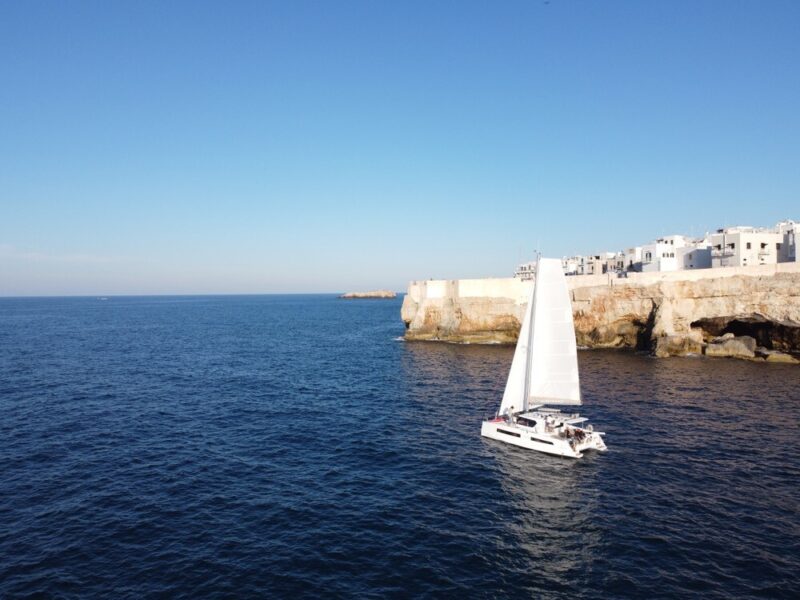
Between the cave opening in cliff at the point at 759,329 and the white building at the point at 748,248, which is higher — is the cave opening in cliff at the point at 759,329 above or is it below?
below

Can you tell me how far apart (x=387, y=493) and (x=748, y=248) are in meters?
78.5

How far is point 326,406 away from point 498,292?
44.5 metres

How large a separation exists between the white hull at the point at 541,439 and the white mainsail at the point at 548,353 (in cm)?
→ 206

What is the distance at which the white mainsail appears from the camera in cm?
3634

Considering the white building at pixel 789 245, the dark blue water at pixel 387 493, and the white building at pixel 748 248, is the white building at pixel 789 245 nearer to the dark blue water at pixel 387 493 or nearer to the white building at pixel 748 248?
the white building at pixel 748 248

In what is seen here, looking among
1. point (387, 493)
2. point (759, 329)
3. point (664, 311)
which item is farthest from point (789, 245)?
point (387, 493)

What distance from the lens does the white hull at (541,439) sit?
1244 inches

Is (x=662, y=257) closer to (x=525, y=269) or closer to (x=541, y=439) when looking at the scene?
(x=525, y=269)

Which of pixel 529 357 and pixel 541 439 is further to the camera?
pixel 529 357

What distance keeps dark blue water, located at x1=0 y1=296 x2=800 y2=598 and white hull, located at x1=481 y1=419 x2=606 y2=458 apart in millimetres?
832

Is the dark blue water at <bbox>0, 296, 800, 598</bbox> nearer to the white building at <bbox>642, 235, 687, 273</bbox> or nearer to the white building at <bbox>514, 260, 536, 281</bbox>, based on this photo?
the white building at <bbox>642, 235, 687, 273</bbox>

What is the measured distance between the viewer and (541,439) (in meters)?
32.8

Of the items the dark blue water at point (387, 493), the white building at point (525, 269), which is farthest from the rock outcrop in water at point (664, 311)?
the white building at point (525, 269)

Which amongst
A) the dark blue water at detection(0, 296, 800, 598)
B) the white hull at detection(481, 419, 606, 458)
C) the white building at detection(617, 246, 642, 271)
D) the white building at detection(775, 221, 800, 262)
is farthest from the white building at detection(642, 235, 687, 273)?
the white hull at detection(481, 419, 606, 458)
